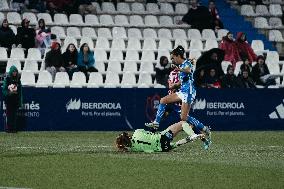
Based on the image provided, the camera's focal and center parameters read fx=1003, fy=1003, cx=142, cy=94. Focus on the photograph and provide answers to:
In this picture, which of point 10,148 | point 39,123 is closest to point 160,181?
point 10,148

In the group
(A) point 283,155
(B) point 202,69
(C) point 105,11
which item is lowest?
(A) point 283,155

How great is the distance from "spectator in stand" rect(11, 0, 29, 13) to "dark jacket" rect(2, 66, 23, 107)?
214 inches

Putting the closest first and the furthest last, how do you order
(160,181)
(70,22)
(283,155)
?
(160,181), (283,155), (70,22)

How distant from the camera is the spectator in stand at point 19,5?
31.3 m

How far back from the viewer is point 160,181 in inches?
552

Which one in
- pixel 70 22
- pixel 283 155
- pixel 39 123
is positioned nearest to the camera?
pixel 283 155

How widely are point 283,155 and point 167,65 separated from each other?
10552mm

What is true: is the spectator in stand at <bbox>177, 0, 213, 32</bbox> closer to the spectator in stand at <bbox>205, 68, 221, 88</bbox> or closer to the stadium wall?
the spectator in stand at <bbox>205, 68, 221, 88</bbox>

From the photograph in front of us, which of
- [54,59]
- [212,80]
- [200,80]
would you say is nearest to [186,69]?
[200,80]

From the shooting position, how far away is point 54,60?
1123 inches

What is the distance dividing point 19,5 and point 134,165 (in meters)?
16.0

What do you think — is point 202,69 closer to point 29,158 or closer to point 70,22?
point 70,22

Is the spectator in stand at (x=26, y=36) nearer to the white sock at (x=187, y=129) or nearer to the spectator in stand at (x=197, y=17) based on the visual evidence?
the spectator in stand at (x=197, y=17)

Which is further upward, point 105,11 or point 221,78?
point 105,11
